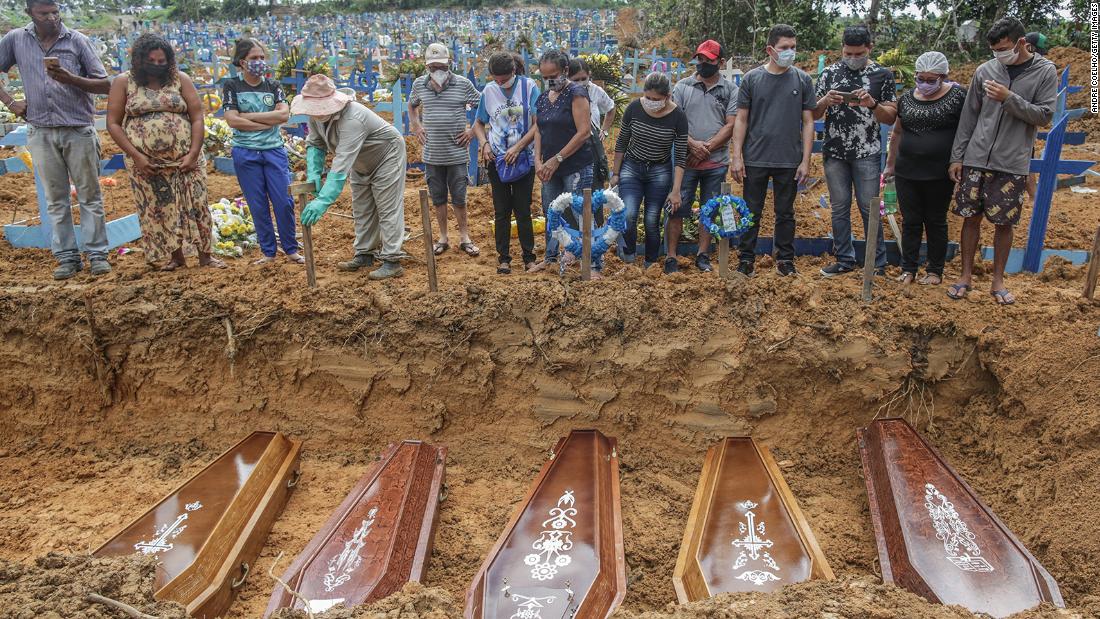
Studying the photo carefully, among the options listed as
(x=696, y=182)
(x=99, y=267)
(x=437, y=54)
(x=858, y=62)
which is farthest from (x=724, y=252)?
(x=99, y=267)

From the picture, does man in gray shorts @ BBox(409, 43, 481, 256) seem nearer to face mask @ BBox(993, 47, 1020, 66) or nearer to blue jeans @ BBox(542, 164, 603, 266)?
blue jeans @ BBox(542, 164, 603, 266)

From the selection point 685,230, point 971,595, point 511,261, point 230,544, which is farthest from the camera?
point 685,230

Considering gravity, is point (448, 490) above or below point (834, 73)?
below

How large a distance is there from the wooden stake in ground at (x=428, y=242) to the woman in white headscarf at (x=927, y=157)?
10.6 feet

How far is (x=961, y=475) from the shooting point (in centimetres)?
459

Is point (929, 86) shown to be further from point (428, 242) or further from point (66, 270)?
point (66, 270)

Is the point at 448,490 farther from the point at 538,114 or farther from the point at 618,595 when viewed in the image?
the point at 538,114

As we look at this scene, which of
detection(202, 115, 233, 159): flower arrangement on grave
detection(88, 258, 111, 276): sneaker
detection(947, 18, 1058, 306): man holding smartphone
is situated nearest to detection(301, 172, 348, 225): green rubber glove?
detection(88, 258, 111, 276): sneaker

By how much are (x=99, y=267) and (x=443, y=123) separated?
285 centimetres

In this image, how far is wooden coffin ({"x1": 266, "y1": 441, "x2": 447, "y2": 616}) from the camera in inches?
147

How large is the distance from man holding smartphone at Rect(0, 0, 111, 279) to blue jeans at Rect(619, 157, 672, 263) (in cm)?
390

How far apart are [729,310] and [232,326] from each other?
11.6 ft

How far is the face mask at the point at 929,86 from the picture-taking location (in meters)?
4.76

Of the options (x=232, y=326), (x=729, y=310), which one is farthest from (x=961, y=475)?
(x=232, y=326)
